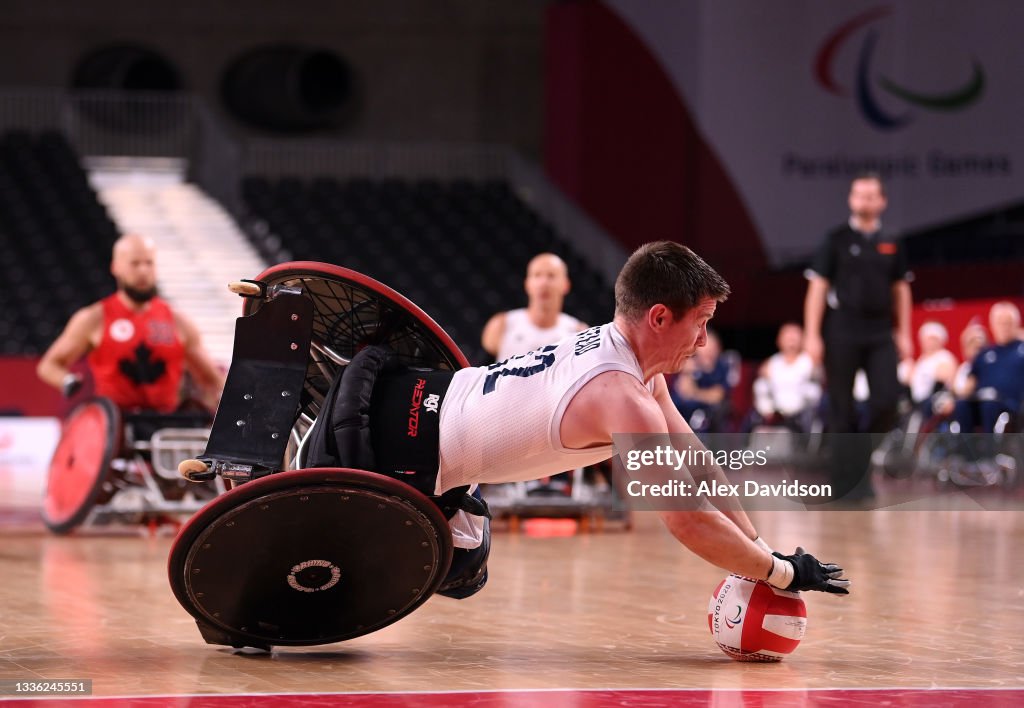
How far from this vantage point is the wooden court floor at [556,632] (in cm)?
387

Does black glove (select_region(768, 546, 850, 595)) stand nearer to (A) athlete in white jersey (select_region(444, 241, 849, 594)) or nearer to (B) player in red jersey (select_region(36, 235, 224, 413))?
(A) athlete in white jersey (select_region(444, 241, 849, 594))

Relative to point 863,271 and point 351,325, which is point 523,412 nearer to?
point 351,325

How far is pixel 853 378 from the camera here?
9.91 m

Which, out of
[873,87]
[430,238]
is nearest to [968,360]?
[873,87]

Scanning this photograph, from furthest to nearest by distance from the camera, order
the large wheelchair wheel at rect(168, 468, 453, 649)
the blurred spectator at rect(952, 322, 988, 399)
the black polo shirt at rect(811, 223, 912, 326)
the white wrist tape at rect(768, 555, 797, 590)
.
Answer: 1. the blurred spectator at rect(952, 322, 988, 399)
2. the black polo shirt at rect(811, 223, 912, 326)
3. the white wrist tape at rect(768, 555, 797, 590)
4. the large wheelchair wheel at rect(168, 468, 453, 649)

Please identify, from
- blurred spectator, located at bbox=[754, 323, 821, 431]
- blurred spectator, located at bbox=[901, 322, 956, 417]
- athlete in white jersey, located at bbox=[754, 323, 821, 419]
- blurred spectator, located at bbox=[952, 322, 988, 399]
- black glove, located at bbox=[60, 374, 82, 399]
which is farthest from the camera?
athlete in white jersey, located at bbox=[754, 323, 821, 419]

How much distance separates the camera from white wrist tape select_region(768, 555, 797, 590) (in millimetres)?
3977

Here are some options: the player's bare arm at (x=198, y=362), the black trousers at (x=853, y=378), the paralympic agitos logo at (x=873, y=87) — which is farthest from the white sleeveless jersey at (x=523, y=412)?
the paralympic agitos logo at (x=873, y=87)

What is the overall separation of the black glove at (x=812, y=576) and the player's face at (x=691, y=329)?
0.59 m

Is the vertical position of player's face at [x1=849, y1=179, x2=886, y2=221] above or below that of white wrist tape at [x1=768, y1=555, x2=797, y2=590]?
above

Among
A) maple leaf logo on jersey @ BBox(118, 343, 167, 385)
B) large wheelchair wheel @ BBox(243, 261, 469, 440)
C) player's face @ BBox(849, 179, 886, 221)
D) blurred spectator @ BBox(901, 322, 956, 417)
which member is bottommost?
blurred spectator @ BBox(901, 322, 956, 417)

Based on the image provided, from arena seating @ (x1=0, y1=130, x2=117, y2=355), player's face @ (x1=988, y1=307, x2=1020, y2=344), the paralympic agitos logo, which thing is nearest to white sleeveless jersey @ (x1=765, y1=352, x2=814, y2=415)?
player's face @ (x1=988, y1=307, x2=1020, y2=344)

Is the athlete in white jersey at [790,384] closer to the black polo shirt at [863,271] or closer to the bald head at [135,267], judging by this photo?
the black polo shirt at [863,271]

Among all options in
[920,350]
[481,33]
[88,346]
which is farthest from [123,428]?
[481,33]
